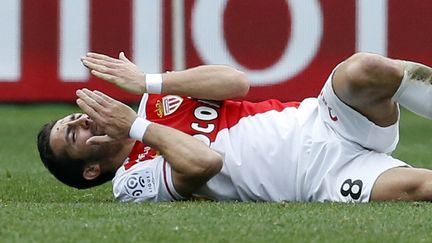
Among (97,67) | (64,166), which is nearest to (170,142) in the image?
(97,67)

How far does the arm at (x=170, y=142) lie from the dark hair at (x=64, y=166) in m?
0.26

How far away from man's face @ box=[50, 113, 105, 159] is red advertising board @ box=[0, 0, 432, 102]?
18.6 feet

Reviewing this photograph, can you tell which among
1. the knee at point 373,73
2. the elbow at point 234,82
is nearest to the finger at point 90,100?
the elbow at point 234,82

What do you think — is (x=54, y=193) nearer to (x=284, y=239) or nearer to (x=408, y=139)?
(x=284, y=239)

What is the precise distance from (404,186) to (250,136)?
661 millimetres

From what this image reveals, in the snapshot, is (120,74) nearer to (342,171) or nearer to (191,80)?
(191,80)

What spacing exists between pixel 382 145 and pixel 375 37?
6022 mm

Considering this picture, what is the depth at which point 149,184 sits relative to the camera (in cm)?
548

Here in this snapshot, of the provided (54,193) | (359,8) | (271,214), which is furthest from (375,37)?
(271,214)

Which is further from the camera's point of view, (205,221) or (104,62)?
(104,62)

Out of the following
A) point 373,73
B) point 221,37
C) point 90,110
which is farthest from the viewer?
point 221,37

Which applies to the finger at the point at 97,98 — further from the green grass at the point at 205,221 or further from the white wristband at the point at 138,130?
the green grass at the point at 205,221

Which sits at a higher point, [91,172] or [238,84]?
[238,84]

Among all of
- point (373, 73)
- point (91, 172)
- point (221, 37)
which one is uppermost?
point (373, 73)
